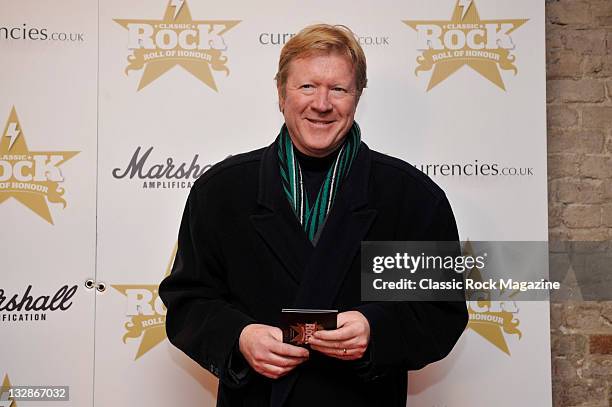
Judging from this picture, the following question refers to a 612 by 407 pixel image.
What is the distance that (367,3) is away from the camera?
2006 mm

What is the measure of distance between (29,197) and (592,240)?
1632 mm

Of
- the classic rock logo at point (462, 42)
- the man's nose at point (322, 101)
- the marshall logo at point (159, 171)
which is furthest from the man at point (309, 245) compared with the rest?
the classic rock logo at point (462, 42)

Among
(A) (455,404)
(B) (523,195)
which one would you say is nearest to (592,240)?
(B) (523,195)

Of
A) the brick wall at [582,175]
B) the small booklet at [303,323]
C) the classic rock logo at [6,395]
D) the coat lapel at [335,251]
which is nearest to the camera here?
the small booklet at [303,323]

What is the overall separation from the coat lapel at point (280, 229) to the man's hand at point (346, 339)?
15 centimetres

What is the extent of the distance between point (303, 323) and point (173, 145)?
2.88 ft

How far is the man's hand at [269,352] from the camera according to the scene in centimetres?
131

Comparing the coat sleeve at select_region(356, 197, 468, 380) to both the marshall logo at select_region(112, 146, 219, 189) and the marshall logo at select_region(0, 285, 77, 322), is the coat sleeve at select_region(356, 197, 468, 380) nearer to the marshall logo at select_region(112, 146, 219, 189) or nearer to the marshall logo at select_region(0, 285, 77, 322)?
the marshall logo at select_region(112, 146, 219, 189)

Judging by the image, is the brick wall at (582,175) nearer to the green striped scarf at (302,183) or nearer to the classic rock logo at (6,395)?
the green striped scarf at (302,183)

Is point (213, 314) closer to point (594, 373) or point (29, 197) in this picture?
point (29, 197)

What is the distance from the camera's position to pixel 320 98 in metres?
1.44

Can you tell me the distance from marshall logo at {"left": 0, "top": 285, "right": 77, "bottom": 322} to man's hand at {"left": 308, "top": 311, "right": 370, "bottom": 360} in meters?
0.94

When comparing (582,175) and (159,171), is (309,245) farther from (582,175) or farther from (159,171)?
(582,175)

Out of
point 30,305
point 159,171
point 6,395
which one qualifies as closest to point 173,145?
point 159,171
